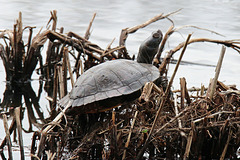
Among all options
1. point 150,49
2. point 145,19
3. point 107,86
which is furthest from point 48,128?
point 145,19

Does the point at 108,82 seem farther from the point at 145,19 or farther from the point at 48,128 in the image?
the point at 145,19

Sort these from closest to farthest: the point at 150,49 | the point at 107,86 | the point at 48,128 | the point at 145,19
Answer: the point at 48,128
the point at 107,86
the point at 150,49
the point at 145,19

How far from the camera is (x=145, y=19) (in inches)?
392

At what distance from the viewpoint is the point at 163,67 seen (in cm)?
498

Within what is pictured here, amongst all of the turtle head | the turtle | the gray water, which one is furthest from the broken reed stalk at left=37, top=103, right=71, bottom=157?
the gray water

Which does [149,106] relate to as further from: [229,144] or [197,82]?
[197,82]

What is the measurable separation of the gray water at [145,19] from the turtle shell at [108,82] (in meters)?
1.43

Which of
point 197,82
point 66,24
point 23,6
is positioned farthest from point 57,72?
point 23,6

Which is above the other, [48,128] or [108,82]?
[108,82]

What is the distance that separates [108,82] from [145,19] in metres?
5.82

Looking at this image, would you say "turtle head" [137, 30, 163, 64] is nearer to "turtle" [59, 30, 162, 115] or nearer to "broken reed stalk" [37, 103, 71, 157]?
"turtle" [59, 30, 162, 115]

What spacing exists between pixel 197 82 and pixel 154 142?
2.48 meters

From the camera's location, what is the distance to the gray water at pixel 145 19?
698 centimetres

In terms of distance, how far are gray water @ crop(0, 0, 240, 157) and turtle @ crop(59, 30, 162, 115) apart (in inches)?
56.0
